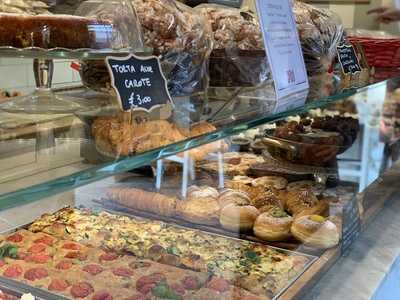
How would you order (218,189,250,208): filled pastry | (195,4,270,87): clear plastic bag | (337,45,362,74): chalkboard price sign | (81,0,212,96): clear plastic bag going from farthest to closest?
(337,45,362,74): chalkboard price sign
(218,189,250,208): filled pastry
(195,4,270,87): clear plastic bag
(81,0,212,96): clear plastic bag

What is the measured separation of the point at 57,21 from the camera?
917 millimetres

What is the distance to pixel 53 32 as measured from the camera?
35.9 inches

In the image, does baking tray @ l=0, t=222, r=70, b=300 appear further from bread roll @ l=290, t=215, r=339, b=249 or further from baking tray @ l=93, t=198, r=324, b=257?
bread roll @ l=290, t=215, r=339, b=249

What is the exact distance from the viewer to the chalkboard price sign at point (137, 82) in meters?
0.73

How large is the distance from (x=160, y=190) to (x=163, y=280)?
28 centimetres

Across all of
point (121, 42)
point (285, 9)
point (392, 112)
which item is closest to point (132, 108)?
point (121, 42)

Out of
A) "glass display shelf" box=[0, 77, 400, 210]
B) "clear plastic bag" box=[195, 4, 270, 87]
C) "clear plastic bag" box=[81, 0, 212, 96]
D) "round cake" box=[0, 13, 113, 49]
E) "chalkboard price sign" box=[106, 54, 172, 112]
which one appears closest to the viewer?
"glass display shelf" box=[0, 77, 400, 210]

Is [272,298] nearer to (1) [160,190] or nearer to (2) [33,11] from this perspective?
(1) [160,190]

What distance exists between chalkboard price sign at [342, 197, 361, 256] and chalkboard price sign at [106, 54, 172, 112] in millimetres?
553

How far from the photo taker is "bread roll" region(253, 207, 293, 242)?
3.79 ft

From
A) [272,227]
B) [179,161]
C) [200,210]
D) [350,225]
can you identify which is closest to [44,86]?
[179,161]

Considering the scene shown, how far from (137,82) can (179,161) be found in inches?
18.1

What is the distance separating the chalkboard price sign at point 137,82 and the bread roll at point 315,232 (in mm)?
489

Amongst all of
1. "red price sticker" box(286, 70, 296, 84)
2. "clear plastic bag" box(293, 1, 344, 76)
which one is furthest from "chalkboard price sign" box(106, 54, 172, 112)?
"clear plastic bag" box(293, 1, 344, 76)
